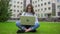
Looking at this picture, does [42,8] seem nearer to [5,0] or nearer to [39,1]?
[39,1]

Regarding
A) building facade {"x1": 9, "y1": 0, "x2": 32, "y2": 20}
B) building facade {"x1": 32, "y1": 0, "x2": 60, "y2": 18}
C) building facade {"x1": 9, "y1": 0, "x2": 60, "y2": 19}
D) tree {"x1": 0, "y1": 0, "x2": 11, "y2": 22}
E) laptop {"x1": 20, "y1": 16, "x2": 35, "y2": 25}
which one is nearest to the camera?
laptop {"x1": 20, "y1": 16, "x2": 35, "y2": 25}

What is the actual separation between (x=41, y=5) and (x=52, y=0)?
4.14 feet

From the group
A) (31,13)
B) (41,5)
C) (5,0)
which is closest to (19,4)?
(41,5)

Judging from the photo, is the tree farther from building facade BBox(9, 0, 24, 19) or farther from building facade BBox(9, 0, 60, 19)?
building facade BBox(9, 0, 60, 19)

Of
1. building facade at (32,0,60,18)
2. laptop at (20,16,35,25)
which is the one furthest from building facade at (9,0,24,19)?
laptop at (20,16,35,25)

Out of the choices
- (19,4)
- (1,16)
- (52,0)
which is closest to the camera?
(1,16)

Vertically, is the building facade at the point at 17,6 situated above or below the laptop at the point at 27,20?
above

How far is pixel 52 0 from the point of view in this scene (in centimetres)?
1900

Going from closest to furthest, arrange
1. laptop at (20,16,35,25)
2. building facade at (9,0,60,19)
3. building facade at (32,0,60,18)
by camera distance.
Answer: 1. laptop at (20,16,35,25)
2. building facade at (9,0,60,19)
3. building facade at (32,0,60,18)

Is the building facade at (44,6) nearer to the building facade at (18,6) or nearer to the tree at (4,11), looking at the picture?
the building facade at (18,6)

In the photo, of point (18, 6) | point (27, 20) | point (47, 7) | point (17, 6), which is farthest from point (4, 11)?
point (47, 7)

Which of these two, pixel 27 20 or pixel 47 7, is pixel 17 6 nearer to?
pixel 47 7

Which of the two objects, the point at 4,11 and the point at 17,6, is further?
the point at 17,6

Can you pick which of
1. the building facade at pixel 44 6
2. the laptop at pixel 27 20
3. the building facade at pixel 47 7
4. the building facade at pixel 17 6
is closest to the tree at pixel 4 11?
the building facade at pixel 17 6
